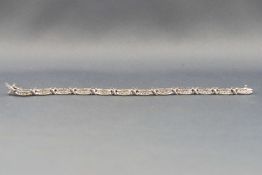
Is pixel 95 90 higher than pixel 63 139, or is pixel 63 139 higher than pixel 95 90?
pixel 95 90

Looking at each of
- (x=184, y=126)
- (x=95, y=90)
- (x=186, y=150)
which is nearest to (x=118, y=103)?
(x=95, y=90)

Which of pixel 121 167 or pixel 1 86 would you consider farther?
pixel 1 86

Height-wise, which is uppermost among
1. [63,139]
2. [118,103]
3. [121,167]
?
[118,103]

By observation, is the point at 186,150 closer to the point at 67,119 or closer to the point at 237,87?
the point at 67,119

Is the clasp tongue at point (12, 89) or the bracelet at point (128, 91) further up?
the clasp tongue at point (12, 89)

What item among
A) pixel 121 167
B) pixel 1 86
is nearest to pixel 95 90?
pixel 1 86

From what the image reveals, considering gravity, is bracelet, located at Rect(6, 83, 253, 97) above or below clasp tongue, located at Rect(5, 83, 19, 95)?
below

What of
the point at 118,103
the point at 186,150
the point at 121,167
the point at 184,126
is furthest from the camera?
the point at 118,103

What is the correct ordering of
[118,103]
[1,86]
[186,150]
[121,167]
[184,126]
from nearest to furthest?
[121,167] < [186,150] < [184,126] < [118,103] < [1,86]
